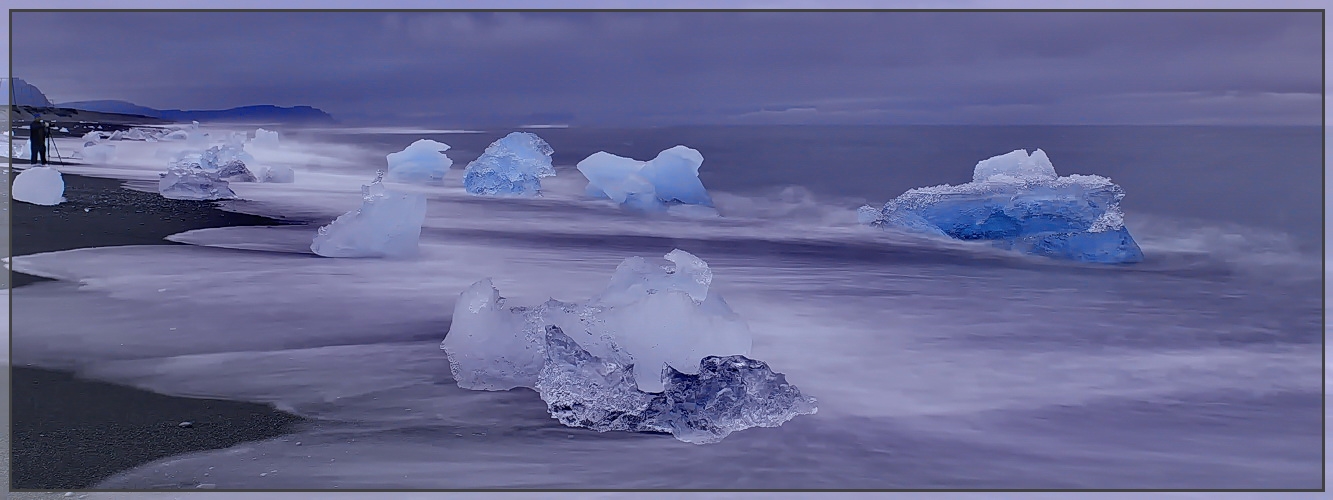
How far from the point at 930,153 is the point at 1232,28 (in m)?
1.06

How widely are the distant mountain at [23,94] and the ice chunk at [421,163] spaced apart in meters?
1.11

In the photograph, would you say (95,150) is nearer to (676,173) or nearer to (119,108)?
(119,108)

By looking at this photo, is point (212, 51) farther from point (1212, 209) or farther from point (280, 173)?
point (1212, 209)

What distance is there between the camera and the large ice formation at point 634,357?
9.74ft

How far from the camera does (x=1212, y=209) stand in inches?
131

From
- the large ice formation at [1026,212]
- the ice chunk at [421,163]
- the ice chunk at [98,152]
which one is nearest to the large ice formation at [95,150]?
the ice chunk at [98,152]

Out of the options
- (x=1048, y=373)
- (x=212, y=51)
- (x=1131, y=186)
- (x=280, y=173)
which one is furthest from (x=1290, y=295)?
(x=212, y=51)

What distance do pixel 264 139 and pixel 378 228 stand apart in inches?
18.6

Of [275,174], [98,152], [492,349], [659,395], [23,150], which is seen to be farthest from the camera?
[275,174]

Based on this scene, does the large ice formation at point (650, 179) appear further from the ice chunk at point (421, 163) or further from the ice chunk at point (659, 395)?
the ice chunk at point (659, 395)

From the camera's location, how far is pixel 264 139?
331 cm

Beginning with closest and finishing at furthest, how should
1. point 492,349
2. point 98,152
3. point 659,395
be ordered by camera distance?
point 659,395
point 492,349
point 98,152

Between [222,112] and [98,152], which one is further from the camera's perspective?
[222,112]

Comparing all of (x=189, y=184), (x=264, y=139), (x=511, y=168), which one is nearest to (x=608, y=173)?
(x=511, y=168)
